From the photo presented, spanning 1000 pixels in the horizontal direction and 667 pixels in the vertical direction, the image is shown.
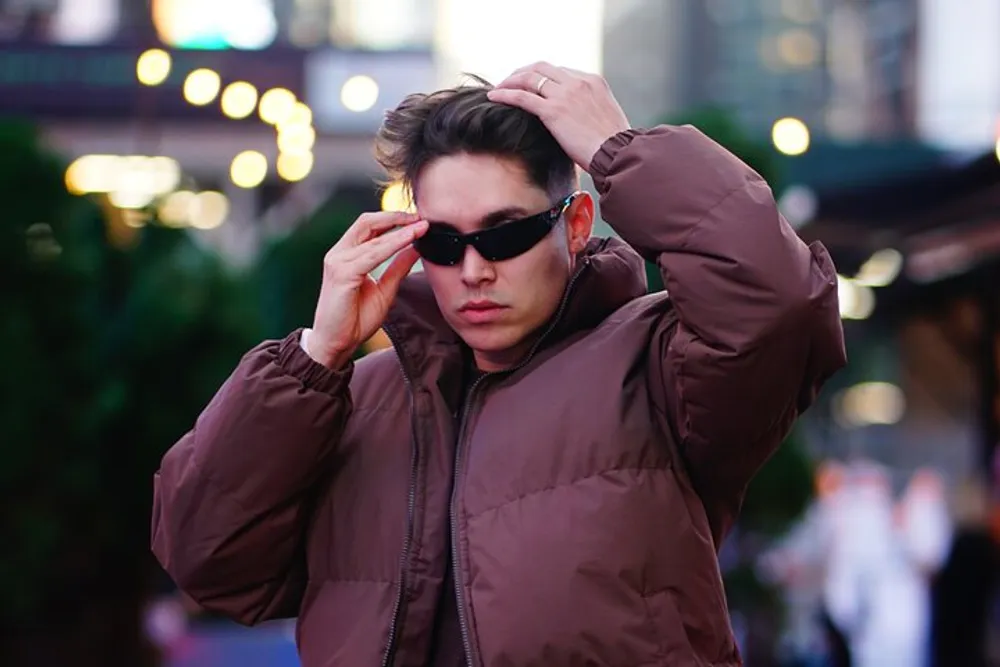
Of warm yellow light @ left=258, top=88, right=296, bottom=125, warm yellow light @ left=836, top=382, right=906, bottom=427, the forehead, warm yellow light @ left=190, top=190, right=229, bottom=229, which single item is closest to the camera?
the forehead

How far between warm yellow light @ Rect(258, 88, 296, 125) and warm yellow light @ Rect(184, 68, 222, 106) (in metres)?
0.21

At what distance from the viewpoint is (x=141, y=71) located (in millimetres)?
5438

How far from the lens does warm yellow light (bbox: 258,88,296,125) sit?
551cm

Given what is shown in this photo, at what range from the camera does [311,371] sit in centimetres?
243

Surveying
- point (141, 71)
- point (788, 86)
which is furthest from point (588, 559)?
point (788, 86)

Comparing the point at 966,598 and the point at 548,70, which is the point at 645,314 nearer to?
the point at 548,70

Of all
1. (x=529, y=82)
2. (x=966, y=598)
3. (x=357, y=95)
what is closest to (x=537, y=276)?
(x=529, y=82)

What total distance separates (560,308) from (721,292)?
0.35m

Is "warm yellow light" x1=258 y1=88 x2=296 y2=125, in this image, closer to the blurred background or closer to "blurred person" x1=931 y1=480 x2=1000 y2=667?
the blurred background

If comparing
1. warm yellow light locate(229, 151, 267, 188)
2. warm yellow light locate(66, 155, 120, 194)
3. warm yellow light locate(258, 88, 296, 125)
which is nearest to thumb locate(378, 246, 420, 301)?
warm yellow light locate(258, 88, 296, 125)

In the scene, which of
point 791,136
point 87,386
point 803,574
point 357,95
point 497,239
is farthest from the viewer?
point 803,574

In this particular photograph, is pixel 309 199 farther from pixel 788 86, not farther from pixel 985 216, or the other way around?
pixel 788 86

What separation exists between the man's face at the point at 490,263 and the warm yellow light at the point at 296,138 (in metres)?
2.93

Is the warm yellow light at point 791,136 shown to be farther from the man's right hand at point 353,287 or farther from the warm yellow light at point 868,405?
the warm yellow light at point 868,405
